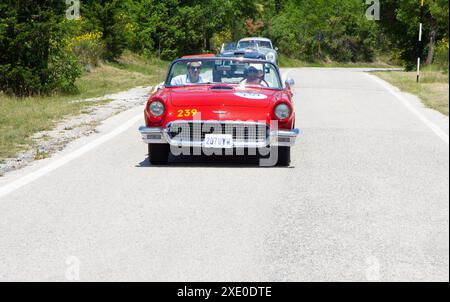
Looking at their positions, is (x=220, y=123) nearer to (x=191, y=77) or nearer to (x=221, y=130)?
(x=221, y=130)

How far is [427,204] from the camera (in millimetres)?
6375

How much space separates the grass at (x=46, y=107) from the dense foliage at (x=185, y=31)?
2.54 ft

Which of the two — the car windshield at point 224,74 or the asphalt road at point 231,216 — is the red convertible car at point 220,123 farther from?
the car windshield at point 224,74

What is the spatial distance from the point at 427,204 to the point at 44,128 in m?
7.52

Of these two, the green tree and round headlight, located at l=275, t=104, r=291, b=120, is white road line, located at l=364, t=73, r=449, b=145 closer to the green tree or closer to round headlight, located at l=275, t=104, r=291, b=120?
round headlight, located at l=275, t=104, r=291, b=120

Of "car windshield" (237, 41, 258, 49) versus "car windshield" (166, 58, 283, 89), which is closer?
"car windshield" (166, 58, 283, 89)

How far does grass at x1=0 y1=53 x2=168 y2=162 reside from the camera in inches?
421

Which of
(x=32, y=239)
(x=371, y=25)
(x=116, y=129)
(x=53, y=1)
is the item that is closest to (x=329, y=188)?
(x=32, y=239)

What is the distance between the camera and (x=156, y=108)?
8.49 metres

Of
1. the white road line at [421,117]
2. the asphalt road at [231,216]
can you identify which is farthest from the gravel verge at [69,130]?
the white road line at [421,117]

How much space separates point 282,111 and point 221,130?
77cm

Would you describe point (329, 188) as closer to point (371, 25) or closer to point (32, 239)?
point (32, 239)

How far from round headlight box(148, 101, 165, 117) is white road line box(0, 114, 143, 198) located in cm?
126

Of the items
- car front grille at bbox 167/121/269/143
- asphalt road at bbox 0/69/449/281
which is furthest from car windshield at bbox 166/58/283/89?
car front grille at bbox 167/121/269/143
